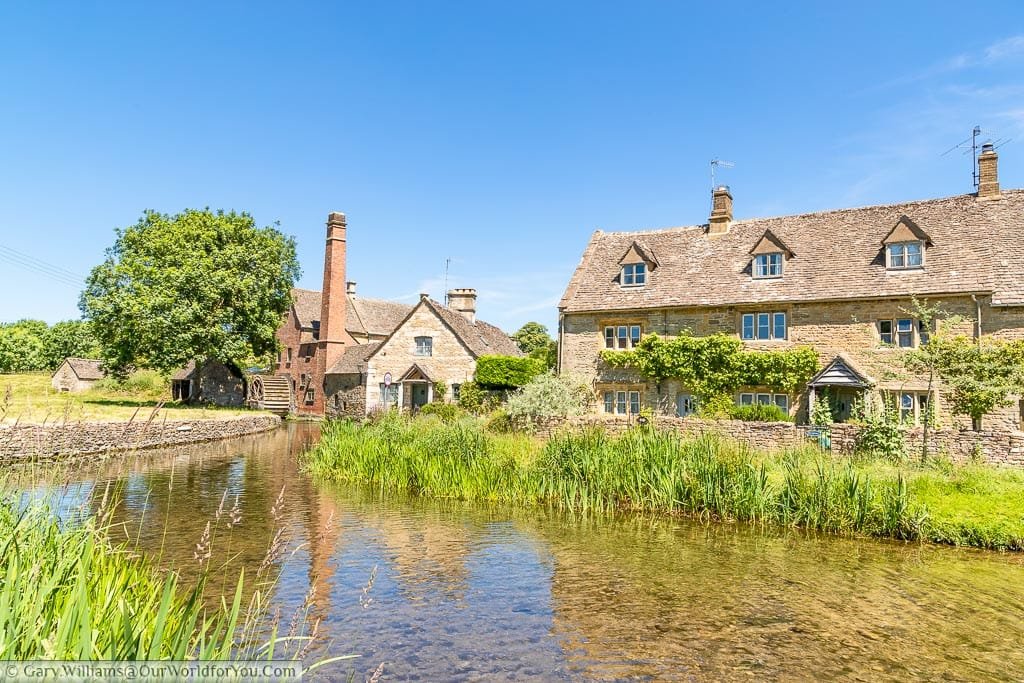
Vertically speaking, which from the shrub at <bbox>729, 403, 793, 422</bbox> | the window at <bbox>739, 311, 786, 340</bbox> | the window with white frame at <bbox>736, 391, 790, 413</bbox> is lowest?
the shrub at <bbox>729, 403, 793, 422</bbox>

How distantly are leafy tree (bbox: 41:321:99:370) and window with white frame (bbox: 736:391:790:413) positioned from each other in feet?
219

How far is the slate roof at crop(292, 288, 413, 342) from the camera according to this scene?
53312 millimetres

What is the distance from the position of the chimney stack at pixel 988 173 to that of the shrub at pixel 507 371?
20936mm

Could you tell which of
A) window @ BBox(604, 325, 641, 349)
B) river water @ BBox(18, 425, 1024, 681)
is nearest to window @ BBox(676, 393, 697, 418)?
window @ BBox(604, 325, 641, 349)

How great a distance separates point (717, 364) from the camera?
28.4 meters

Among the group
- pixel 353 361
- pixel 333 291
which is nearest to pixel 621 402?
pixel 353 361

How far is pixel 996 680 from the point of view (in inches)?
293

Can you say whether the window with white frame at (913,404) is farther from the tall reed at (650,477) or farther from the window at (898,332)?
the tall reed at (650,477)

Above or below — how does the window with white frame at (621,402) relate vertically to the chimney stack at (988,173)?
below

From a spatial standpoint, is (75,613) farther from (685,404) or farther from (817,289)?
(817,289)

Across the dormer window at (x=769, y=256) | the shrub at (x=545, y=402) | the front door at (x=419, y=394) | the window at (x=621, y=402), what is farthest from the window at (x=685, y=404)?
the front door at (x=419, y=394)

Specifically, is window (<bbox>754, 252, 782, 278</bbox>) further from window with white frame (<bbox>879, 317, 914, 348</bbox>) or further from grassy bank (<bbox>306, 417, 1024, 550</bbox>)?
grassy bank (<bbox>306, 417, 1024, 550</bbox>)

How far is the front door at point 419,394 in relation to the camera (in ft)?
131

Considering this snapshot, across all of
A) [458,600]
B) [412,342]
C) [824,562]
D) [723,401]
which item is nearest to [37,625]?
[458,600]
